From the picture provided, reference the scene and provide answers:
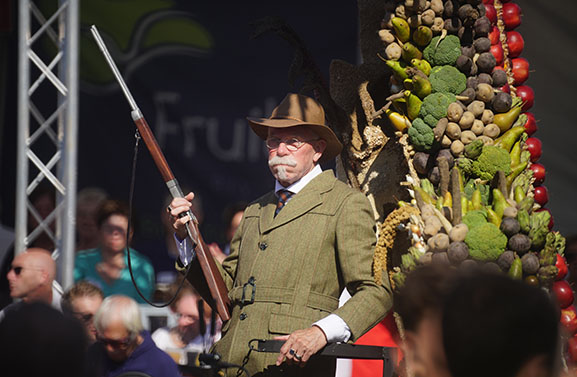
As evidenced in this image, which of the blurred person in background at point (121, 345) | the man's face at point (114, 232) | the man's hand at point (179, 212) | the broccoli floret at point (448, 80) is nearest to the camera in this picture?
the man's hand at point (179, 212)

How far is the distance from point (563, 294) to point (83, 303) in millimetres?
2390

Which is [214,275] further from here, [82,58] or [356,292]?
[82,58]

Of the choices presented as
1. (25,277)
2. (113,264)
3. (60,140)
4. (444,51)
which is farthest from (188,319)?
(444,51)

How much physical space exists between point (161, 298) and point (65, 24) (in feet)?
6.53

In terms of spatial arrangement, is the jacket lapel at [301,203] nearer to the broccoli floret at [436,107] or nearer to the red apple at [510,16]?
the broccoli floret at [436,107]

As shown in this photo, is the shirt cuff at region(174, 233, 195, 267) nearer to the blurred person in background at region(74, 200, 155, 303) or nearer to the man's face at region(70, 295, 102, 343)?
the man's face at region(70, 295, 102, 343)

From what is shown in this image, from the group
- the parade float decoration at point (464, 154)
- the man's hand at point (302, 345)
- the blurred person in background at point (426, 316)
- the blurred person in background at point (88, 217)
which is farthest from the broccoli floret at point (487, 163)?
the blurred person in background at point (88, 217)

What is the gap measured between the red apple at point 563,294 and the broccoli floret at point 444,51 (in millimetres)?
1138

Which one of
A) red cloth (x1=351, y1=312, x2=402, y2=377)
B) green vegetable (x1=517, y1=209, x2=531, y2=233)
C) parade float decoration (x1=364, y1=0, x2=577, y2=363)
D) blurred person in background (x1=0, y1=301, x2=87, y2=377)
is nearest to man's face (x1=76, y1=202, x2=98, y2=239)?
red cloth (x1=351, y1=312, x2=402, y2=377)

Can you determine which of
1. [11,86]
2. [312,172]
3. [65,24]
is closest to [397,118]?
[312,172]

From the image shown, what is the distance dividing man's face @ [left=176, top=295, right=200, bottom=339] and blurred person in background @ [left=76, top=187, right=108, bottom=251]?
28.6 inches

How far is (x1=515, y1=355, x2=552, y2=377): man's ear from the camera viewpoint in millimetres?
1799

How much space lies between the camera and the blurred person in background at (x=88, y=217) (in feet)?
19.6

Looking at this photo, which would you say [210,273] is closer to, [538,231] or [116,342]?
[116,342]
